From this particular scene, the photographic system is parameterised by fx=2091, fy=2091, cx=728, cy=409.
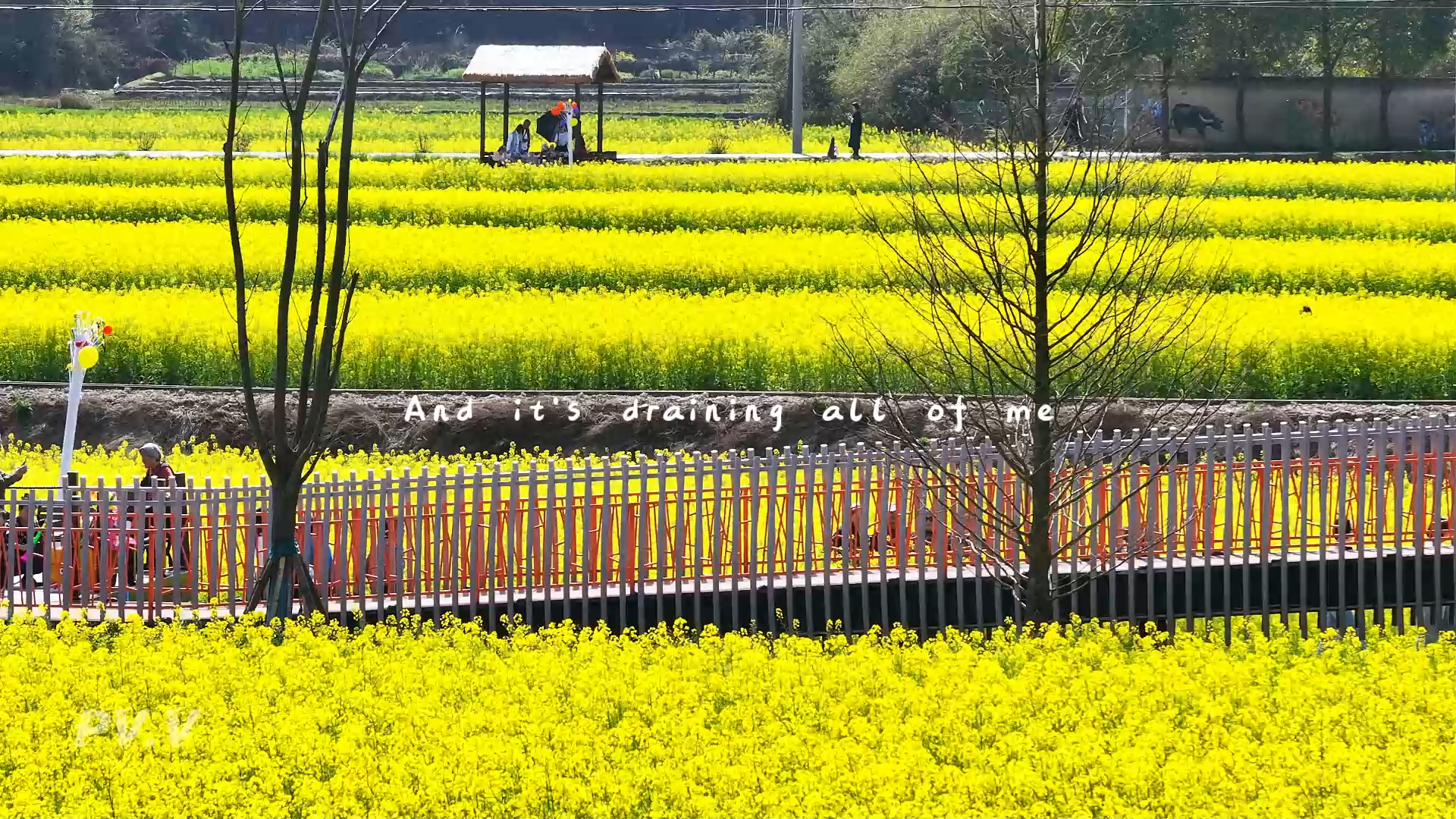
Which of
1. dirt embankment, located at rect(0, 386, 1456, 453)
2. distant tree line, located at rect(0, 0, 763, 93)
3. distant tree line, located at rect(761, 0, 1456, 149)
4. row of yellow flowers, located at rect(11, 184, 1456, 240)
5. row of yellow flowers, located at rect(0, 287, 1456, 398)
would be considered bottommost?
dirt embankment, located at rect(0, 386, 1456, 453)

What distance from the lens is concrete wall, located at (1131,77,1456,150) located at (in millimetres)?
51344

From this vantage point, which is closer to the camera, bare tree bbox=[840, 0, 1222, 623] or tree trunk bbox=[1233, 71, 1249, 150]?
bare tree bbox=[840, 0, 1222, 623]

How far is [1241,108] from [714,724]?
4342 centimetres

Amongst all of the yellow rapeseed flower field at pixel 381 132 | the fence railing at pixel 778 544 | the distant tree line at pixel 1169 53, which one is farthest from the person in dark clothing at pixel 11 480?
the yellow rapeseed flower field at pixel 381 132

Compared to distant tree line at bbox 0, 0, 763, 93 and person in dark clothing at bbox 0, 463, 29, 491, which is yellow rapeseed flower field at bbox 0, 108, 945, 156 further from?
person in dark clothing at bbox 0, 463, 29, 491

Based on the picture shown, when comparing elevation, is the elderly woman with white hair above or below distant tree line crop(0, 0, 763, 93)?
below

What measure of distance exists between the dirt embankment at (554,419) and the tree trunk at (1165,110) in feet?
82.3

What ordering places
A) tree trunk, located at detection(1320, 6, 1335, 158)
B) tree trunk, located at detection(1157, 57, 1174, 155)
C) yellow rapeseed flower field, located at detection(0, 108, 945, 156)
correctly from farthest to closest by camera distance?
yellow rapeseed flower field, located at detection(0, 108, 945, 156) → tree trunk, located at detection(1320, 6, 1335, 158) → tree trunk, located at detection(1157, 57, 1174, 155)

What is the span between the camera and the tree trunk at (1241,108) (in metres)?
50.7

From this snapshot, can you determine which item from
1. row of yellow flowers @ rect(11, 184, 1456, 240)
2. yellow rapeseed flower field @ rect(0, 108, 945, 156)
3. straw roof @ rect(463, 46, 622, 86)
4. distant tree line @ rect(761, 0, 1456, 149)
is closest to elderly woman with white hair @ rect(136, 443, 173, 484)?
row of yellow flowers @ rect(11, 184, 1456, 240)

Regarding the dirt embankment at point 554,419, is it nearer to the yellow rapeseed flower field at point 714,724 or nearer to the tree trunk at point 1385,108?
the yellow rapeseed flower field at point 714,724

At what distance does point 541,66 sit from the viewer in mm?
40281

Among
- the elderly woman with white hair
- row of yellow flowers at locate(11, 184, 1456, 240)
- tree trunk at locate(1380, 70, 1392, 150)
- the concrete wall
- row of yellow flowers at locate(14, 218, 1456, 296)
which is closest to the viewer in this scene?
the elderly woman with white hair

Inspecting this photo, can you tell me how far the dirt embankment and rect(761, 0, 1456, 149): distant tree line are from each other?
2315cm
